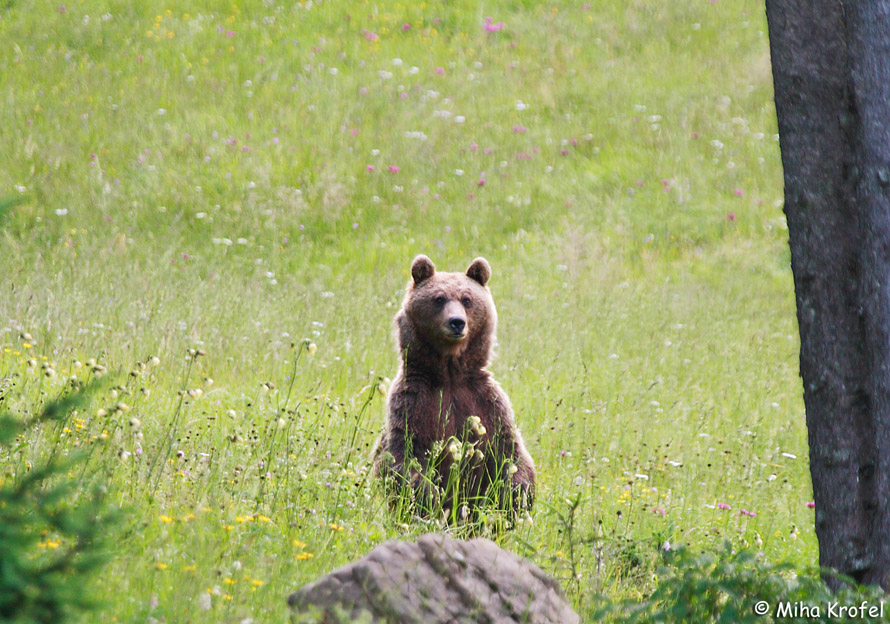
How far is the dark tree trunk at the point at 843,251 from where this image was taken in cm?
375

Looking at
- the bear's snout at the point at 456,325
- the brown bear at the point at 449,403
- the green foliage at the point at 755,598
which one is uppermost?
the bear's snout at the point at 456,325

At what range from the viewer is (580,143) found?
16594 mm

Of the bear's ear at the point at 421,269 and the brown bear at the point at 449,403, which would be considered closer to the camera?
the brown bear at the point at 449,403

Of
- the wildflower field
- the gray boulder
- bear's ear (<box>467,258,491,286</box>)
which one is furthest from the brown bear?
the gray boulder

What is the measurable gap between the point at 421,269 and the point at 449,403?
0.91 metres

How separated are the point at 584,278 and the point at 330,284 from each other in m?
3.50

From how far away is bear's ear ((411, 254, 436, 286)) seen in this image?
583 cm

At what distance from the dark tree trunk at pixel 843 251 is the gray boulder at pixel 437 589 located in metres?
1.28

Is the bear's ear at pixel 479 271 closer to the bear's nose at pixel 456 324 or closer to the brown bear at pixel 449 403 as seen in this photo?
the brown bear at pixel 449 403

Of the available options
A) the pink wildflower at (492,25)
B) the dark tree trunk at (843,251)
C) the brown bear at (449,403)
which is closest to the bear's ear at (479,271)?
the brown bear at (449,403)

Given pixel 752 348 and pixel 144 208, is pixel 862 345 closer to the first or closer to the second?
pixel 752 348

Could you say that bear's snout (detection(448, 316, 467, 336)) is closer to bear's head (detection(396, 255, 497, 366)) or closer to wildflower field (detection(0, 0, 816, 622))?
bear's head (detection(396, 255, 497, 366))

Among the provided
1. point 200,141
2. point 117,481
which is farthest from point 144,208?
point 117,481

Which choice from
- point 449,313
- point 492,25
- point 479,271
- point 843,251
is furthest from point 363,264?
point 843,251
